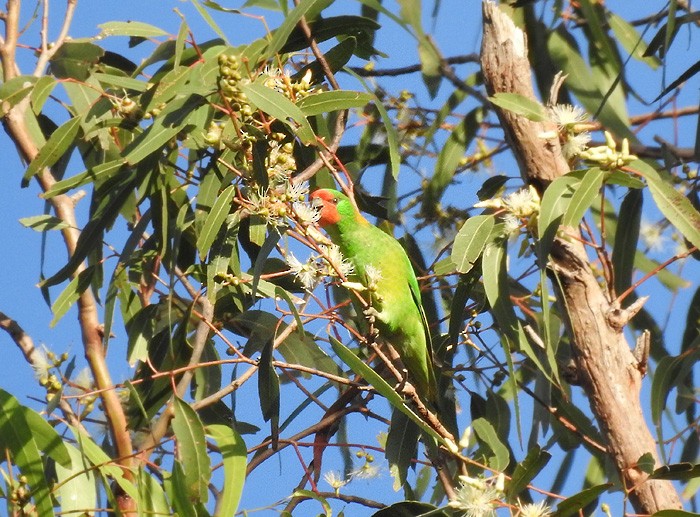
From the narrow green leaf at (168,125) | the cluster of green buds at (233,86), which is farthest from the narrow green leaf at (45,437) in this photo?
the cluster of green buds at (233,86)

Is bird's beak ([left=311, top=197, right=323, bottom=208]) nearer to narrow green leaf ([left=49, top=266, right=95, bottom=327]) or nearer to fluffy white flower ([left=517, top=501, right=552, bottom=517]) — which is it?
narrow green leaf ([left=49, top=266, right=95, bottom=327])

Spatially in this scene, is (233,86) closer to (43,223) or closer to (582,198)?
(582,198)

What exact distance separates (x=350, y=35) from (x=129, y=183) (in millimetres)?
875

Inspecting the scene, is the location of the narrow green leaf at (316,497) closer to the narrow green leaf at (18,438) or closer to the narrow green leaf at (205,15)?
the narrow green leaf at (18,438)

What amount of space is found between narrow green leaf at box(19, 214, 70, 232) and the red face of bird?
2.82 feet

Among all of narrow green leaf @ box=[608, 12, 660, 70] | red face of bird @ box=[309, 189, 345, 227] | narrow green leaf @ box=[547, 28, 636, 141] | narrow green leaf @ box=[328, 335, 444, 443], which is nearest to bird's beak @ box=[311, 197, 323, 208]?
red face of bird @ box=[309, 189, 345, 227]

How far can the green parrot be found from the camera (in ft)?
10.1

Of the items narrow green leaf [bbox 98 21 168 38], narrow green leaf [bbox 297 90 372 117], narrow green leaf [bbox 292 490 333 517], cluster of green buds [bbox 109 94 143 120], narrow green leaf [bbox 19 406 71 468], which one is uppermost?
narrow green leaf [bbox 98 21 168 38]

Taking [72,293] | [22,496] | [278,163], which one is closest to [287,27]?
[278,163]

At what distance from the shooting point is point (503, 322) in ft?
8.54

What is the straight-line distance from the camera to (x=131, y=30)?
10.6 feet

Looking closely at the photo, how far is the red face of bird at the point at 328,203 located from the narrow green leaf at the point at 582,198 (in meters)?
0.87

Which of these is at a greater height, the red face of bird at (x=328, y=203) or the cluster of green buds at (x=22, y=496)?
the red face of bird at (x=328, y=203)

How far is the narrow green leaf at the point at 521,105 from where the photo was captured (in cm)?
273
